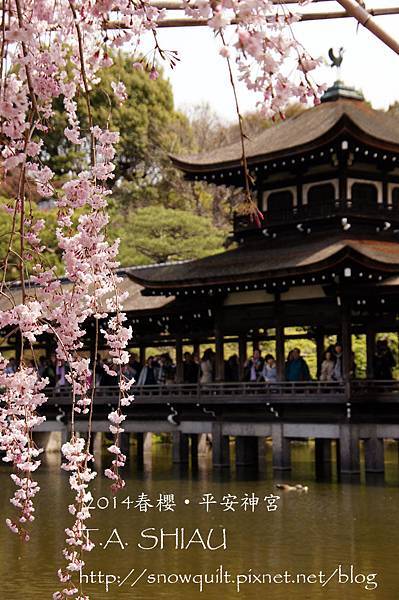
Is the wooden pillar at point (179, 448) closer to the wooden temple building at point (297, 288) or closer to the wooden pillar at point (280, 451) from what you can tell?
the wooden temple building at point (297, 288)

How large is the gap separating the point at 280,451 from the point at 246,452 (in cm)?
167

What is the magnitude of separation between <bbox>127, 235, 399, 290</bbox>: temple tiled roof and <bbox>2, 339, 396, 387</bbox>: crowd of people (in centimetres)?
143

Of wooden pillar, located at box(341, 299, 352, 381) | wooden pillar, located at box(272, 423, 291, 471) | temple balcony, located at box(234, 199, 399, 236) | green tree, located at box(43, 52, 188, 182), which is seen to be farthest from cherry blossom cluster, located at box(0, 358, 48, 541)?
green tree, located at box(43, 52, 188, 182)

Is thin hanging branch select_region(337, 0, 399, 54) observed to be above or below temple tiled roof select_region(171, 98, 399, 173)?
below

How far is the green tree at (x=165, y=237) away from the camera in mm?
32125

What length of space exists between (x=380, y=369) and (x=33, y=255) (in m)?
14.3

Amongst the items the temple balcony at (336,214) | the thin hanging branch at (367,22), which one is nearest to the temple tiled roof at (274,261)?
the temple balcony at (336,214)

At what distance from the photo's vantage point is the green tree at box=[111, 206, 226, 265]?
32.1m

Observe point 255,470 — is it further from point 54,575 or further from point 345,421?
point 54,575

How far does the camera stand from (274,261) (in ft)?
61.9

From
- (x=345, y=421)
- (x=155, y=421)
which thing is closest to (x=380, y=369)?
(x=345, y=421)

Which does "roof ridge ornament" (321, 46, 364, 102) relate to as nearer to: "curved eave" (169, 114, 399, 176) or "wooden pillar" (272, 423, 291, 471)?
"curved eave" (169, 114, 399, 176)

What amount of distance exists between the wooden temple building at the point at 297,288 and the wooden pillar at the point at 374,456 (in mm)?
22

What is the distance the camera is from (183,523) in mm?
A: 12133
